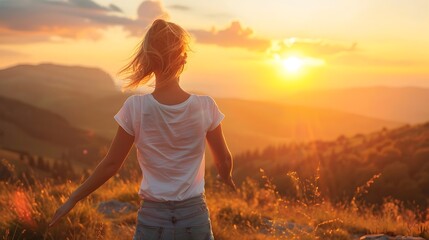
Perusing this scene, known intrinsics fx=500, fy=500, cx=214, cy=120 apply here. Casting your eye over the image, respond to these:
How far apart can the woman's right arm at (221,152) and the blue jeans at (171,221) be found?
0.30 m

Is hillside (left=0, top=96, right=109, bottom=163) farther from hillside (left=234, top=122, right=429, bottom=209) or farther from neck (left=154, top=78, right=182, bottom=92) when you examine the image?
neck (left=154, top=78, right=182, bottom=92)

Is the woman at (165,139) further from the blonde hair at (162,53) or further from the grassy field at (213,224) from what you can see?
the grassy field at (213,224)

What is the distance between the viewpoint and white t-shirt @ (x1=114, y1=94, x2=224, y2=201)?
9.21 feet

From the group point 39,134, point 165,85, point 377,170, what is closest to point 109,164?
point 165,85

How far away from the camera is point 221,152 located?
3.06m

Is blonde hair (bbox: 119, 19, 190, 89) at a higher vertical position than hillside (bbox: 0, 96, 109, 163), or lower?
higher

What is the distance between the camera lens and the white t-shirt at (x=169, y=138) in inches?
110

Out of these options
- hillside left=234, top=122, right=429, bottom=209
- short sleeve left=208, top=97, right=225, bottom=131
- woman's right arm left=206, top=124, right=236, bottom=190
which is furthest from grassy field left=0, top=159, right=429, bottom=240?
hillside left=234, top=122, right=429, bottom=209

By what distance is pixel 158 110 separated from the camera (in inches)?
110

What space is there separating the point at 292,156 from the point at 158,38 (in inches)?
2314

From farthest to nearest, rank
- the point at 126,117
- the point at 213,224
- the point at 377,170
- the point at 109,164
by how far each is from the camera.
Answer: the point at 377,170
the point at 213,224
the point at 109,164
the point at 126,117

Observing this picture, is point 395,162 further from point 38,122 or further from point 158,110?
point 38,122

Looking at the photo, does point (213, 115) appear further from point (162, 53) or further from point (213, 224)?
point (213, 224)

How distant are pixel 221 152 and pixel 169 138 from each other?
38 cm
